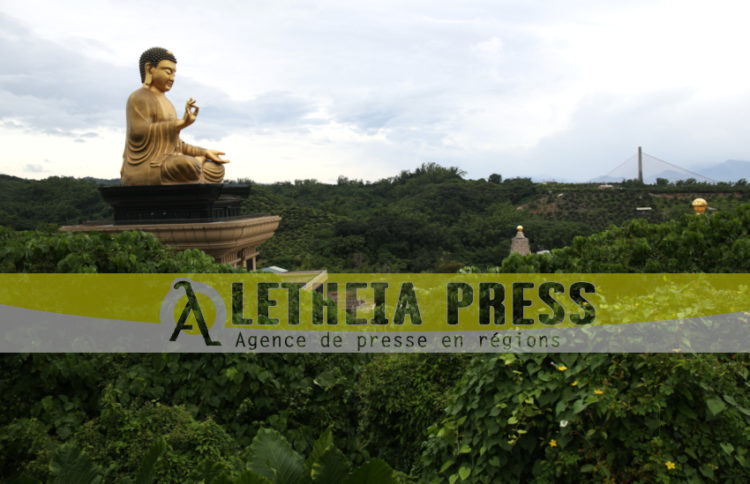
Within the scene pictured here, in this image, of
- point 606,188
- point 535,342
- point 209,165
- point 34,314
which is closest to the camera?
point 535,342

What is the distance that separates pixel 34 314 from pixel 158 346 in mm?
916

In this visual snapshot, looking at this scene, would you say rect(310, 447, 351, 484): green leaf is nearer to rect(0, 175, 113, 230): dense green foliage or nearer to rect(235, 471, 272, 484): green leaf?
rect(235, 471, 272, 484): green leaf

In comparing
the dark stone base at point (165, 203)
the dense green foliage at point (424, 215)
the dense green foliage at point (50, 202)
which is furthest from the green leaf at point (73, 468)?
the dense green foliage at point (50, 202)

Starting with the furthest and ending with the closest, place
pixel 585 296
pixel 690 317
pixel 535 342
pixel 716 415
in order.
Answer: pixel 585 296 → pixel 535 342 → pixel 690 317 → pixel 716 415

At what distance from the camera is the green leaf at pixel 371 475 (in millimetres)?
1335

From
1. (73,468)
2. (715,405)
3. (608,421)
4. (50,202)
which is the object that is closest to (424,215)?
(50,202)

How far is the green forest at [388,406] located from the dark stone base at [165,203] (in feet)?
21.3

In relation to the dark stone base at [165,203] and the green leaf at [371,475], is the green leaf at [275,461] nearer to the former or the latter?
the green leaf at [371,475]

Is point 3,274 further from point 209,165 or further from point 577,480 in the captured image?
point 209,165

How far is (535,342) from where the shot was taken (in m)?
2.85

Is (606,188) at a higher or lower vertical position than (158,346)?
higher

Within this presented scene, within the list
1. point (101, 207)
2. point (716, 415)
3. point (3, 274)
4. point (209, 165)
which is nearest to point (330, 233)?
point (101, 207)

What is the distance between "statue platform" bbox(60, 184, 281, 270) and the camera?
1038cm

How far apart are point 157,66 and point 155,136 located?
1554 mm
